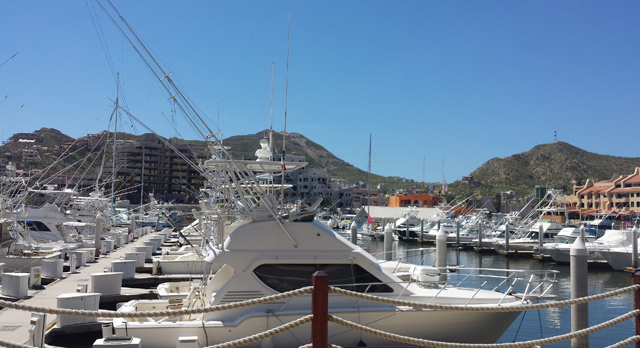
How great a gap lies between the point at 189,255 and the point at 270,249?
1211cm

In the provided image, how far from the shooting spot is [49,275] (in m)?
15.4

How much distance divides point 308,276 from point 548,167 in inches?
6530

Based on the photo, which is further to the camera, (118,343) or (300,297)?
(300,297)

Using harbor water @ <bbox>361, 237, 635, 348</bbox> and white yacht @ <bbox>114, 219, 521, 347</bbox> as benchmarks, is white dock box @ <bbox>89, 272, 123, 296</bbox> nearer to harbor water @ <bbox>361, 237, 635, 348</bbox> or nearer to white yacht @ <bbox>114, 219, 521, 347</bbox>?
white yacht @ <bbox>114, 219, 521, 347</bbox>

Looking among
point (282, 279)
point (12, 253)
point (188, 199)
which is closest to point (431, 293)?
point (282, 279)

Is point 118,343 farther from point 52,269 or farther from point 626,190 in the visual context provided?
point 626,190

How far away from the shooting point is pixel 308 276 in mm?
8094

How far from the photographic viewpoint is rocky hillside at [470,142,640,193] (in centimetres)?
14750

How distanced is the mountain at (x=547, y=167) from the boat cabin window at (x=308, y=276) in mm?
141293

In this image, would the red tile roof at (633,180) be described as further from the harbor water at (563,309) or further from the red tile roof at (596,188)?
the harbor water at (563,309)

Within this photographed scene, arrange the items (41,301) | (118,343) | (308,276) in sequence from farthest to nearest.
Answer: (41,301) → (308,276) → (118,343)

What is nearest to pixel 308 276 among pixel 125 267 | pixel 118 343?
pixel 118 343

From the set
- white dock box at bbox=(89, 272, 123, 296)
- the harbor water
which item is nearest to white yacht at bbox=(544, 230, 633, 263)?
the harbor water

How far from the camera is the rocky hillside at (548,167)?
484ft
